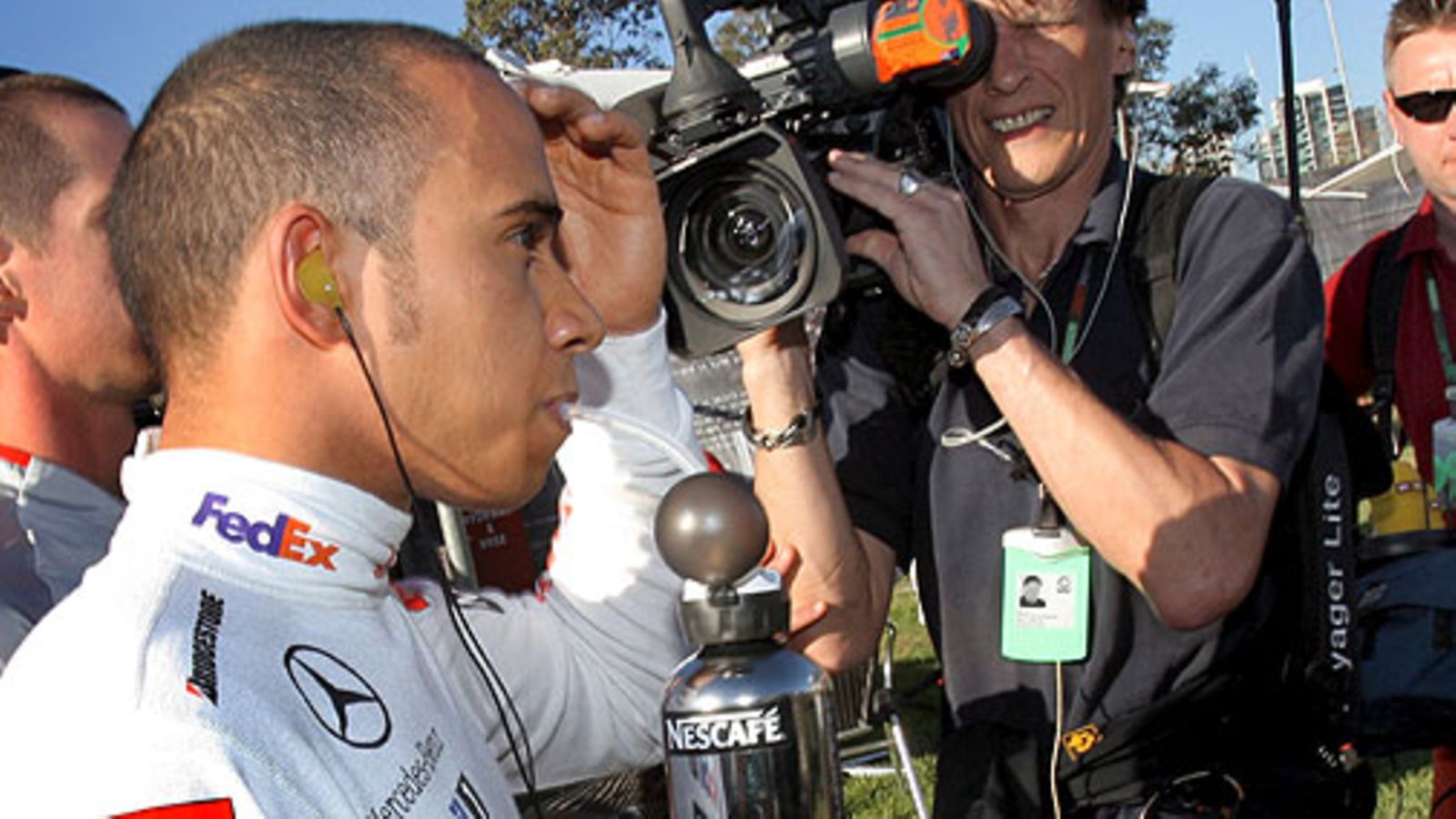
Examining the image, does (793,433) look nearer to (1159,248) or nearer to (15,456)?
(1159,248)

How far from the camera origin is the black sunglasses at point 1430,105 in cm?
342

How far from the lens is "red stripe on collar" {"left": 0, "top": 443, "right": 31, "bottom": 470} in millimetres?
2508

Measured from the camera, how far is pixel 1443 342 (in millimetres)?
3283

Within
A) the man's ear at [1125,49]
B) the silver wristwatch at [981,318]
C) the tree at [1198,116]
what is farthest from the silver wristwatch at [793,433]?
the tree at [1198,116]

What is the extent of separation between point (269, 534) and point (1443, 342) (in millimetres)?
2880

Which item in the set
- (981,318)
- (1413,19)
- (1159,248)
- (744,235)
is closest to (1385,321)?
(1413,19)

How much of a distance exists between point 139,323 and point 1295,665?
5.96ft

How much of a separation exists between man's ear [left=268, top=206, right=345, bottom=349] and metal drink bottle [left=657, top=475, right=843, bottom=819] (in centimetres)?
43

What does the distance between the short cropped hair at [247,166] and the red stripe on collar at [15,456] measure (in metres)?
1.15

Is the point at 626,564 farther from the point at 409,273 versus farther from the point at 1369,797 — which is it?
the point at 1369,797

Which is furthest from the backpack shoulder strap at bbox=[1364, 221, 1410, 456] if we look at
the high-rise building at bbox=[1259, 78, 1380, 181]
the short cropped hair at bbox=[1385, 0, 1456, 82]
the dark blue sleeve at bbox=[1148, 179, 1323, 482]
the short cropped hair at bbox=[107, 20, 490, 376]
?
the high-rise building at bbox=[1259, 78, 1380, 181]

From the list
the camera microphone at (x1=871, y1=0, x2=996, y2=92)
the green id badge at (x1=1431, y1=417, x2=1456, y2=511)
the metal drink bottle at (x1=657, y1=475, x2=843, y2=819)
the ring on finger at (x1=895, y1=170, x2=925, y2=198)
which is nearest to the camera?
the metal drink bottle at (x1=657, y1=475, x2=843, y2=819)

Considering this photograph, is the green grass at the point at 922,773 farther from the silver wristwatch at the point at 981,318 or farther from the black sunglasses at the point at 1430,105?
A: the silver wristwatch at the point at 981,318

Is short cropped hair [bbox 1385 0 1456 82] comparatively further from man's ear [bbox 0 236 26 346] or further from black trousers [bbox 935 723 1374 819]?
man's ear [bbox 0 236 26 346]
